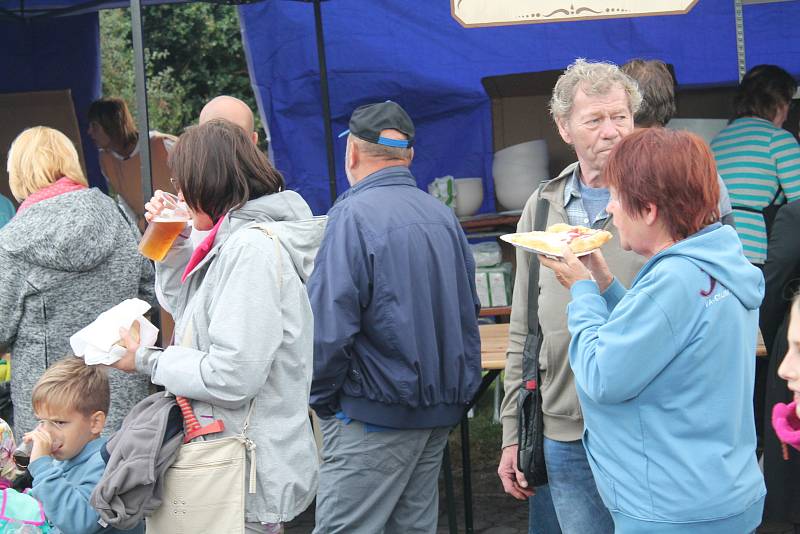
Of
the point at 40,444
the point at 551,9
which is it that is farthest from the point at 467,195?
the point at 40,444

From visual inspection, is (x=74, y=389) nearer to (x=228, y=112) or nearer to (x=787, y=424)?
(x=228, y=112)

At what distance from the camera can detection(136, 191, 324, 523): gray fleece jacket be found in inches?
91.6

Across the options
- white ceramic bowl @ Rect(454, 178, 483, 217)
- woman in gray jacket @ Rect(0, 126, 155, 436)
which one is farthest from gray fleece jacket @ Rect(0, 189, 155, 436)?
white ceramic bowl @ Rect(454, 178, 483, 217)

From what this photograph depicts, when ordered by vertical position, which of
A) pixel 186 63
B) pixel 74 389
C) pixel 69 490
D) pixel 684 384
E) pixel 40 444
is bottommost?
pixel 69 490

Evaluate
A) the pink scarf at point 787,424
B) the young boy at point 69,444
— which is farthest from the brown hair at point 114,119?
the pink scarf at point 787,424

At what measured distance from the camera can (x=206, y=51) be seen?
11312 mm

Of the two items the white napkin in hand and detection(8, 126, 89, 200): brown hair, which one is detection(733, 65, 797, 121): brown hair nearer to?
detection(8, 126, 89, 200): brown hair

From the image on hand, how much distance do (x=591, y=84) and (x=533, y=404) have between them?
2.87ft

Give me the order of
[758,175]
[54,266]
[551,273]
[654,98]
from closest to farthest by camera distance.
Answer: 1. [551,273]
2. [654,98]
3. [54,266]
4. [758,175]

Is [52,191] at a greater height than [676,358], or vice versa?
[52,191]

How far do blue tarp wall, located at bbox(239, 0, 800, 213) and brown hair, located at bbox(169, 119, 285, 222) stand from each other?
3.59 metres

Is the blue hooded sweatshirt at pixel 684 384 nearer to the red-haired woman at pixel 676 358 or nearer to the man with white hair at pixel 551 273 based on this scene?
the red-haired woman at pixel 676 358

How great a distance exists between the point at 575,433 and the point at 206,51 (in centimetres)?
961

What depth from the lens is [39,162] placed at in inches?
147
